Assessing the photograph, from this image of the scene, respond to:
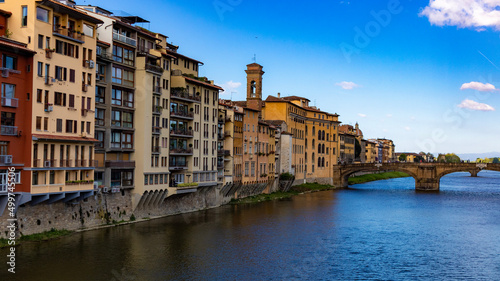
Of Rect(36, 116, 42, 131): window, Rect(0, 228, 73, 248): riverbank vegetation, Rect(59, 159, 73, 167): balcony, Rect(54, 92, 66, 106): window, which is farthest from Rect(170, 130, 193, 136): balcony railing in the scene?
Rect(36, 116, 42, 131): window

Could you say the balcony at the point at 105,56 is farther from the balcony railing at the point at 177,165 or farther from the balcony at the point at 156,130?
the balcony railing at the point at 177,165

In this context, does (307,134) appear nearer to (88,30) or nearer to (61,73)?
(88,30)

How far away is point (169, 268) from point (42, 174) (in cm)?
1272

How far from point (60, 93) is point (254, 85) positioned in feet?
204

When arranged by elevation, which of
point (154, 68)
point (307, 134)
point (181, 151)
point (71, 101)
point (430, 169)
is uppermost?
Result: point (154, 68)

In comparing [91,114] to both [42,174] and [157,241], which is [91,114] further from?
[157,241]

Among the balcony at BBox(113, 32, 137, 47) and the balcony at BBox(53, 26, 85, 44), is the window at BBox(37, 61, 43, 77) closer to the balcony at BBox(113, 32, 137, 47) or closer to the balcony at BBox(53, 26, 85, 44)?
the balcony at BBox(53, 26, 85, 44)

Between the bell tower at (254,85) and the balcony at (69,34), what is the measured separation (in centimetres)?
5815

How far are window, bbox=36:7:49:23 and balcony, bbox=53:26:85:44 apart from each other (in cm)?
123

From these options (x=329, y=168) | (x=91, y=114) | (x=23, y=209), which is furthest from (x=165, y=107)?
(x=329, y=168)

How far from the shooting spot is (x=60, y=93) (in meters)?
42.8

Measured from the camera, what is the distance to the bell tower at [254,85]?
100812 mm

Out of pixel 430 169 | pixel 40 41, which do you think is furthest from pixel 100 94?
pixel 430 169

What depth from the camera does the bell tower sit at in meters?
101
